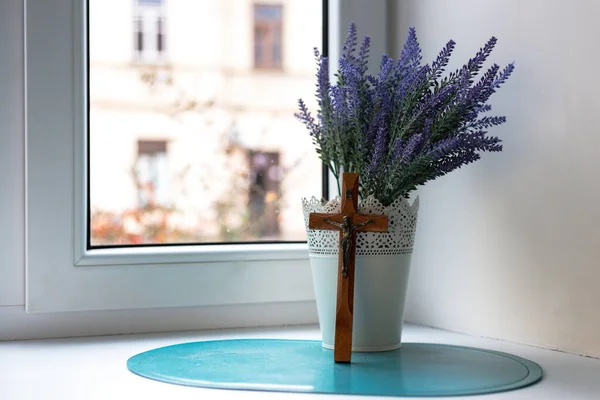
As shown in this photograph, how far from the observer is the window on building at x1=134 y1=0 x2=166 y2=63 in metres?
1.24

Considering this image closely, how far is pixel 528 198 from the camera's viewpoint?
1041mm

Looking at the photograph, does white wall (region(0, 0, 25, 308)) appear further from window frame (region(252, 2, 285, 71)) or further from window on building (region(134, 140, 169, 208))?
window frame (region(252, 2, 285, 71))

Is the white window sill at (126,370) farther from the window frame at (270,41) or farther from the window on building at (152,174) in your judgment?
the window frame at (270,41)

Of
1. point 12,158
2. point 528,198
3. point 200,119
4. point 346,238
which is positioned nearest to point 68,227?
point 12,158

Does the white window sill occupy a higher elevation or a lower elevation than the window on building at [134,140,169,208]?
lower

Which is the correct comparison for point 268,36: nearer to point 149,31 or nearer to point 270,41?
point 270,41

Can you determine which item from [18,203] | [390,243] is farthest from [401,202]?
[18,203]

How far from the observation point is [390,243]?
3.19 ft

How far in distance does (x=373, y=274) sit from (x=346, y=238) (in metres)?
0.07

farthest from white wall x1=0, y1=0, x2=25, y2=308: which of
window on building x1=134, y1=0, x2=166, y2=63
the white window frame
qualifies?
window on building x1=134, y1=0, x2=166, y2=63

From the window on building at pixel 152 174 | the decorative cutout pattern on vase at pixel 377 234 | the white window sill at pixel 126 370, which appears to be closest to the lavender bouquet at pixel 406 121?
the decorative cutout pattern on vase at pixel 377 234

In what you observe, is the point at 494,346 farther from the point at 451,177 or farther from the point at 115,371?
the point at 115,371

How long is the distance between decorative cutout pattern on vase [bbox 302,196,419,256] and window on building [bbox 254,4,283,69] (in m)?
0.41

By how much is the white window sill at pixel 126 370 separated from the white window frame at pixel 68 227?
0.06m
